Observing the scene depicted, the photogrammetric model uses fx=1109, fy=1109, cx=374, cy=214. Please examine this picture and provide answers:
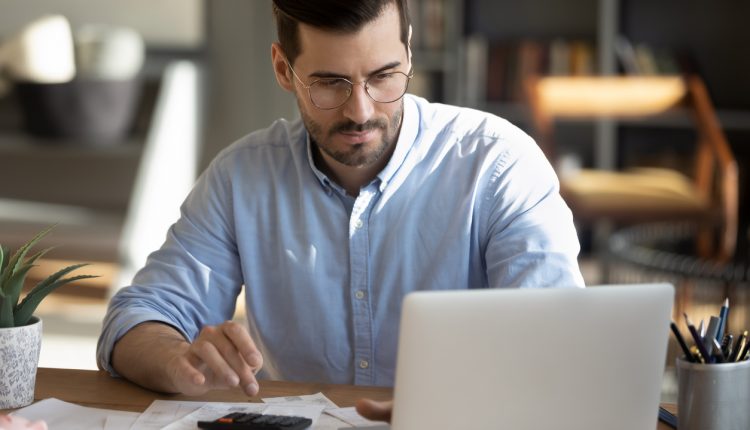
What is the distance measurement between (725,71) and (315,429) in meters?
4.27

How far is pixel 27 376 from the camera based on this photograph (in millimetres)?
1421

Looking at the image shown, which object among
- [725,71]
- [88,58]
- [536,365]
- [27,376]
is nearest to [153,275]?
[27,376]

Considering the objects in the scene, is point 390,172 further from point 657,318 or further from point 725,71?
point 725,71

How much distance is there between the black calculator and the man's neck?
56 cm

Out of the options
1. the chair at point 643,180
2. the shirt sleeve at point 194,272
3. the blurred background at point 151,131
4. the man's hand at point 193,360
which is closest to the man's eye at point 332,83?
the shirt sleeve at point 194,272

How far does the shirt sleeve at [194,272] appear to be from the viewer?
66.6 inches

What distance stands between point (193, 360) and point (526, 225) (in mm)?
528

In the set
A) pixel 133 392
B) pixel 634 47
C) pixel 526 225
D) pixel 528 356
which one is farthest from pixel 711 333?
pixel 634 47

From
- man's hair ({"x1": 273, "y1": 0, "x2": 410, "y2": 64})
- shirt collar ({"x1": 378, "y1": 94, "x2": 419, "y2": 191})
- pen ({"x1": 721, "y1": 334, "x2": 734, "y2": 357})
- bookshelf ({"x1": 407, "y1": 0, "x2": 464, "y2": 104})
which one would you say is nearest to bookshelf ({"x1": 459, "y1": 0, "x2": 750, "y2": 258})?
bookshelf ({"x1": 407, "y1": 0, "x2": 464, "y2": 104})

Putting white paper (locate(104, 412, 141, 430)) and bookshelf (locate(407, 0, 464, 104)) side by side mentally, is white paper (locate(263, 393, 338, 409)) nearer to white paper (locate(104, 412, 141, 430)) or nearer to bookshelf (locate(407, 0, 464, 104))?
white paper (locate(104, 412, 141, 430))

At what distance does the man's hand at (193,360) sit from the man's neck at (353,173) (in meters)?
0.39

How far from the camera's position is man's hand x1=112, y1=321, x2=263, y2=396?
1.36 m

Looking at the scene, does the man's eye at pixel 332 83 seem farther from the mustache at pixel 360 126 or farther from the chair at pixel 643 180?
the chair at pixel 643 180

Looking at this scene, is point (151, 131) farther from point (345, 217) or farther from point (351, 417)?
point (351, 417)
